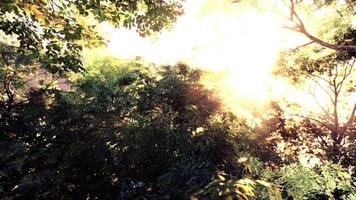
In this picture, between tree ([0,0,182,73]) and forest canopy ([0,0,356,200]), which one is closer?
forest canopy ([0,0,356,200])

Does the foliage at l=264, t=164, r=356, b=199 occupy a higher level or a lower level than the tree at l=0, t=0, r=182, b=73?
lower

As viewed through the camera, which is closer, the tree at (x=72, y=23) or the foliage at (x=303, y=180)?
the foliage at (x=303, y=180)

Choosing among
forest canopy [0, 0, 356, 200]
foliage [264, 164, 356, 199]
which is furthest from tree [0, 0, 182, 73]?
foliage [264, 164, 356, 199]

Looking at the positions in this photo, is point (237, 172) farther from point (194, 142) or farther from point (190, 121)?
point (190, 121)

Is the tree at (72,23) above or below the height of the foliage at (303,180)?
above

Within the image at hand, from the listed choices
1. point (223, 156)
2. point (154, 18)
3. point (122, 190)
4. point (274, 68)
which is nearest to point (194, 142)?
point (223, 156)

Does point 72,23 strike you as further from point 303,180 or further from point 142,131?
point 303,180

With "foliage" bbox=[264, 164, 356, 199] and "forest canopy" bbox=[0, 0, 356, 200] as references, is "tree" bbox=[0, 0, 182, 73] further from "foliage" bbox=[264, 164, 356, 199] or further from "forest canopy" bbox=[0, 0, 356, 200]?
"foliage" bbox=[264, 164, 356, 199]

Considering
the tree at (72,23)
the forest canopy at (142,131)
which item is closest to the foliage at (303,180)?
the forest canopy at (142,131)

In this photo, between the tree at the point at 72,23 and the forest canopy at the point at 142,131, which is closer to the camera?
the forest canopy at the point at 142,131

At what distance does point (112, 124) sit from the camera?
21.6ft

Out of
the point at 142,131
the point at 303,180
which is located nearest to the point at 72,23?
the point at 142,131

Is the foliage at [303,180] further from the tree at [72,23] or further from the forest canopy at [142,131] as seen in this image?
the tree at [72,23]

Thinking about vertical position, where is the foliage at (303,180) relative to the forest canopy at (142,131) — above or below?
below
